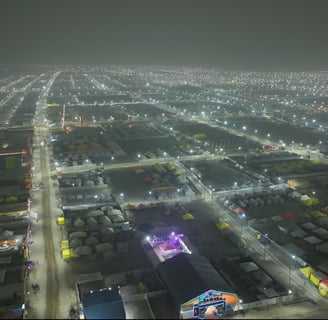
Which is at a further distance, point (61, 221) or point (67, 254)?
point (61, 221)

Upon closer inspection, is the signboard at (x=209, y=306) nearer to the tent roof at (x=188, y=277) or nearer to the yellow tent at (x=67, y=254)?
the tent roof at (x=188, y=277)

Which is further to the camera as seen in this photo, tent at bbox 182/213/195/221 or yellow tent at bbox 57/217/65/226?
tent at bbox 182/213/195/221

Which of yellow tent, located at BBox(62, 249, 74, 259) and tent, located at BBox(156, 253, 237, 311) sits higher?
tent, located at BBox(156, 253, 237, 311)

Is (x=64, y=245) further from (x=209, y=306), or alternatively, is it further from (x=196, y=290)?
(x=209, y=306)

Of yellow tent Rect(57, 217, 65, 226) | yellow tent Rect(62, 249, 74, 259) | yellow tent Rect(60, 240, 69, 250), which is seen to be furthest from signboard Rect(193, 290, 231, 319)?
yellow tent Rect(57, 217, 65, 226)

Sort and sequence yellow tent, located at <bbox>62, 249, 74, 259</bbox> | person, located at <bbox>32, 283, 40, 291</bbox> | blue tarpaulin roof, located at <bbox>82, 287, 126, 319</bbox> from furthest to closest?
1. yellow tent, located at <bbox>62, 249, 74, 259</bbox>
2. person, located at <bbox>32, 283, 40, 291</bbox>
3. blue tarpaulin roof, located at <bbox>82, 287, 126, 319</bbox>

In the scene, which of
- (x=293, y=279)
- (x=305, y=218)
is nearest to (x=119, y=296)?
(x=293, y=279)

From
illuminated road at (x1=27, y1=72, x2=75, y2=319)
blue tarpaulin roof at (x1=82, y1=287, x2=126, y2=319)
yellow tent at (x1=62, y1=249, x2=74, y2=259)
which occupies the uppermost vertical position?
blue tarpaulin roof at (x1=82, y1=287, x2=126, y2=319)

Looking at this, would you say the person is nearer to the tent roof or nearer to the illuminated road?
the illuminated road

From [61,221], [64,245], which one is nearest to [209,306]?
[64,245]
